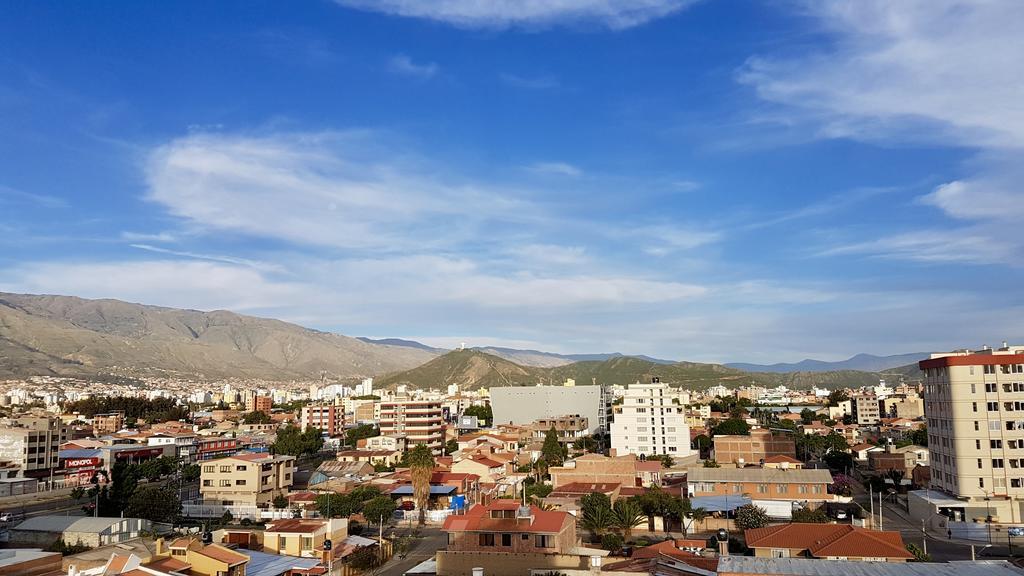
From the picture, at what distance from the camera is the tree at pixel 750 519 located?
38250 mm

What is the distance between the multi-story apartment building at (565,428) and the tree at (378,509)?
143 ft

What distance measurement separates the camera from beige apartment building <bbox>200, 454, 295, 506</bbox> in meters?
52.0

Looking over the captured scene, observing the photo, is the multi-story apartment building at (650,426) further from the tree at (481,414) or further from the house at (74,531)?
the house at (74,531)

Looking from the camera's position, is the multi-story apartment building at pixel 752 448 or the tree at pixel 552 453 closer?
the tree at pixel 552 453

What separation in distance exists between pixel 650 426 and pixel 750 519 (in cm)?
3627

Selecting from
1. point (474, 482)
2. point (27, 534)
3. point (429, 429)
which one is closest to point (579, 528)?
point (474, 482)

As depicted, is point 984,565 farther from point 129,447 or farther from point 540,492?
point 129,447

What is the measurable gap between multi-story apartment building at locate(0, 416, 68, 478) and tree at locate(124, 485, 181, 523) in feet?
94.8

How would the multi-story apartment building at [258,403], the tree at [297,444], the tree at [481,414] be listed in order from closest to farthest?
the tree at [297,444] → the tree at [481,414] → the multi-story apartment building at [258,403]

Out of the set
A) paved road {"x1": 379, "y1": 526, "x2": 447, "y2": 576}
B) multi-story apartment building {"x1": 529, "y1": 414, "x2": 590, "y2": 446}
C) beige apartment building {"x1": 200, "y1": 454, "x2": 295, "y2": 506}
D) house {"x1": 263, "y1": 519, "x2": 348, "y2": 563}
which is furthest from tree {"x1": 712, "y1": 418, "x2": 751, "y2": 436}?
house {"x1": 263, "y1": 519, "x2": 348, "y2": 563}

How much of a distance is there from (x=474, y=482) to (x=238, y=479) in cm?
1684

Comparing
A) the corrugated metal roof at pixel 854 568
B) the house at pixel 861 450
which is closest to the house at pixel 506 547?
the corrugated metal roof at pixel 854 568

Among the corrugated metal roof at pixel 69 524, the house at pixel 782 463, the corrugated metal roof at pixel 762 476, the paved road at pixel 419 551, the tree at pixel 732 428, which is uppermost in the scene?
the tree at pixel 732 428

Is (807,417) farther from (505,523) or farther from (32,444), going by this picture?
(32,444)
